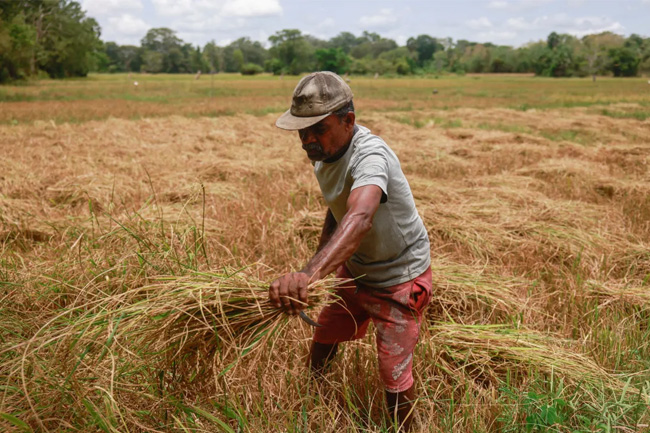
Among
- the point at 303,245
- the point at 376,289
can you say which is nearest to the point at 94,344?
the point at 376,289

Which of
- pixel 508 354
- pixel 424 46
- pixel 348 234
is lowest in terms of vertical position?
pixel 508 354

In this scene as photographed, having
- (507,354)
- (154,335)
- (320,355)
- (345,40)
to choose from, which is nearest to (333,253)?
(154,335)

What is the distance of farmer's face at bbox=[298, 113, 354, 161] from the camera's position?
1530 millimetres

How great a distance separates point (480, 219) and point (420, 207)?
0.50 meters

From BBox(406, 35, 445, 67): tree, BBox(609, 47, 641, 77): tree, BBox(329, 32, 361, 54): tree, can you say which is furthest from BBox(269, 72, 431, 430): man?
BBox(329, 32, 361, 54): tree

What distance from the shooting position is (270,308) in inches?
53.4

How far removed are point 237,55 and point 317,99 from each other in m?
100

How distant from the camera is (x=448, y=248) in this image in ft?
11.1

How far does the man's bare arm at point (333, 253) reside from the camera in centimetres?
123

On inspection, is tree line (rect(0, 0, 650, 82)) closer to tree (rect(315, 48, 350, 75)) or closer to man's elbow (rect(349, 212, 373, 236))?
tree (rect(315, 48, 350, 75))

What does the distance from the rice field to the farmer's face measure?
0.47 m

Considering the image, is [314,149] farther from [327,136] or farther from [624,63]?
[624,63]

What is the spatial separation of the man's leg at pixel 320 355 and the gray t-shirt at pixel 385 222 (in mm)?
393

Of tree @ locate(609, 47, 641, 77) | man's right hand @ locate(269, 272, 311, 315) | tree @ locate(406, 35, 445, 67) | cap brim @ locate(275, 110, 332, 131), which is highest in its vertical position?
tree @ locate(406, 35, 445, 67)
